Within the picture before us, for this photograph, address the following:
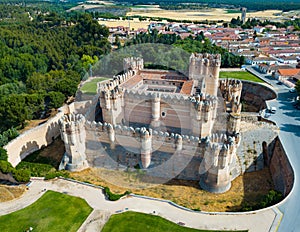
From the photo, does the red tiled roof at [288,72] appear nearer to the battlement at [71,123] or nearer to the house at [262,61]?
the house at [262,61]

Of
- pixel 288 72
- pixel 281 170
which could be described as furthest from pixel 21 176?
pixel 288 72

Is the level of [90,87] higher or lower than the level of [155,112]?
lower

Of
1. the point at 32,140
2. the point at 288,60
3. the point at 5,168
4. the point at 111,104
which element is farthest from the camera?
the point at 288,60

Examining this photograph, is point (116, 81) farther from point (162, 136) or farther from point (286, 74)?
point (286, 74)

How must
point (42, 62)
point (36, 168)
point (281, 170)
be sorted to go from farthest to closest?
point (42, 62) < point (36, 168) < point (281, 170)

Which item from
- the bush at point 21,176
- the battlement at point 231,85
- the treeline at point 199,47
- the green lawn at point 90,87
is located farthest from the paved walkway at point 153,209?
the treeline at point 199,47

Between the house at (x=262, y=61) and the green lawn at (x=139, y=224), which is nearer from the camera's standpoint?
the green lawn at (x=139, y=224)

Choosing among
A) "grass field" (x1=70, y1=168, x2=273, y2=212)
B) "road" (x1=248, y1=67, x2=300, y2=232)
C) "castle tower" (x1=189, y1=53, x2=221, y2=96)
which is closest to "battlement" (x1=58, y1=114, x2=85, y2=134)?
"grass field" (x1=70, y1=168, x2=273, y2=212)
